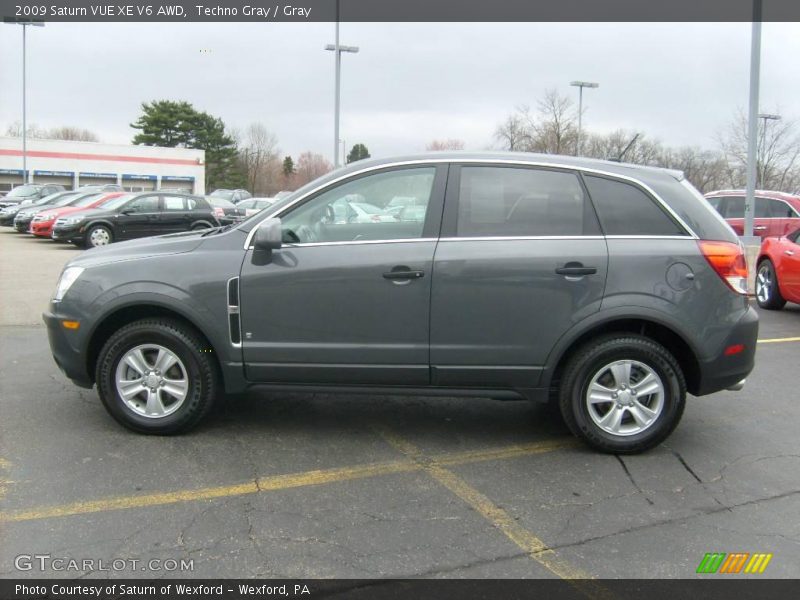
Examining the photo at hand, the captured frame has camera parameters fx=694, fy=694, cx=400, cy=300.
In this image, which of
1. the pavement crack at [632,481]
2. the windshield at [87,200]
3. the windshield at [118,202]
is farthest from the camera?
the windshield at [87,200]

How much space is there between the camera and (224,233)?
4.51m

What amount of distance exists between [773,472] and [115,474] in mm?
3900

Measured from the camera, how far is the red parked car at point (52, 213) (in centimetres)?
1969

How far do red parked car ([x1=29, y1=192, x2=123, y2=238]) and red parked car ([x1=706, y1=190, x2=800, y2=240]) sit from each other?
54.4 feet

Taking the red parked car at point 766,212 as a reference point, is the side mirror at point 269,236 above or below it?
below

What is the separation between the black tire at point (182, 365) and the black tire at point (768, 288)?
8.83 meters

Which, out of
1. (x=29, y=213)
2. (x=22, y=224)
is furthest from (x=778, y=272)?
(x=22, y=224)

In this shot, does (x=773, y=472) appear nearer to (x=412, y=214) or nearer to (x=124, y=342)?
(x=412, y=214)

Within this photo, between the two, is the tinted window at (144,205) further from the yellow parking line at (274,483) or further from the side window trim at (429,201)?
the yellow parking line at (274,483)

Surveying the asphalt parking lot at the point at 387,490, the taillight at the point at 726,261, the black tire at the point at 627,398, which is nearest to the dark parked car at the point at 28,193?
the asphalt parking lot at the point at 387,490
